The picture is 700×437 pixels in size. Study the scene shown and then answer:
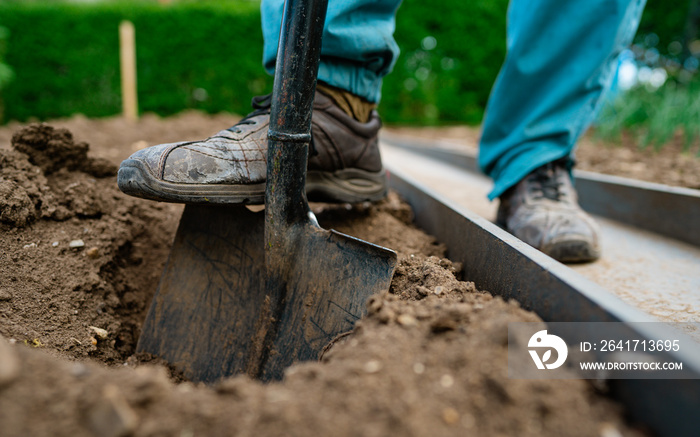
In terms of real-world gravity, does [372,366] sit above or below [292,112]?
below

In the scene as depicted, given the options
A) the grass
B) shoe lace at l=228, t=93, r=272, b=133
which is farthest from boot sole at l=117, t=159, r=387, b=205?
the grass

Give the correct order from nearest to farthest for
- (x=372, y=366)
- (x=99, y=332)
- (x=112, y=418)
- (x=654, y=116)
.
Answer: (x=112, y=418) → (x=372, y=366) → (x=99, y=332) → (x=654, y=116)

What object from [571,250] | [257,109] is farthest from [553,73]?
[257,109]

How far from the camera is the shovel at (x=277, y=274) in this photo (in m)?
1.07

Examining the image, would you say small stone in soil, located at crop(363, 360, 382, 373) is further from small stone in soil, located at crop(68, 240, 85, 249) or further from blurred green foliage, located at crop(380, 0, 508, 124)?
blurred green foliage, located at crop(380, 0, 508, 124)

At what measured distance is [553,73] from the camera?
1.78 meters

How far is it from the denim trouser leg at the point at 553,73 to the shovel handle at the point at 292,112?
3.23 ft

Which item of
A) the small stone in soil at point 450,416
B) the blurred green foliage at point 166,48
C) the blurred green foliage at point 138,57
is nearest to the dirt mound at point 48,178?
the small stone in soil at point 450,416

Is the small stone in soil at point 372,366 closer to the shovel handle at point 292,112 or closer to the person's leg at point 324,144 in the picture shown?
the shovel handle at point 292,112

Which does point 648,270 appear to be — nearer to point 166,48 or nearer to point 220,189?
point 220,189

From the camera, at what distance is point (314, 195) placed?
4.76 ft

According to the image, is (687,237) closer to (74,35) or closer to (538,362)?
(538,362)

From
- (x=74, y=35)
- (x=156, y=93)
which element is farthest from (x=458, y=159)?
(x=74, y=35)

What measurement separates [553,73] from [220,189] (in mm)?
1374
